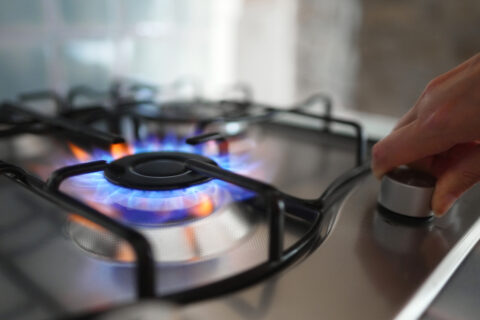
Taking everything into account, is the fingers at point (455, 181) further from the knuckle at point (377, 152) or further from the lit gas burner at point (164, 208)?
the lit gas burner at point (164, 208)

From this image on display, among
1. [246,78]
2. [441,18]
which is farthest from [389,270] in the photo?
[246,78]

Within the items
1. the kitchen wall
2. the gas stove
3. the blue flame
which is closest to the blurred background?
the kitchen wall

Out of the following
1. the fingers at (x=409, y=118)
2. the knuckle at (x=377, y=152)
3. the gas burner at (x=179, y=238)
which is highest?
the fingers at (x=409, y=118)

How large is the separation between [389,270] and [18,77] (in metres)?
0.65

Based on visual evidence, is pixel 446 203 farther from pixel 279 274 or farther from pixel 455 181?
pixel 279 274

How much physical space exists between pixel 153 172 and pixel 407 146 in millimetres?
246

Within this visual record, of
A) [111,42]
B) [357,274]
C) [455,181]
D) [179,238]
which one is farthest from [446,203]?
[111,42]

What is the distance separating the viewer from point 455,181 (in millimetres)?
371

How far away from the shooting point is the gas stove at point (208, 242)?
0.27 m

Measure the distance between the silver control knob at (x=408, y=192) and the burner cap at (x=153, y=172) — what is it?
0.59ft

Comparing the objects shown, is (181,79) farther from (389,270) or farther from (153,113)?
(389,270)

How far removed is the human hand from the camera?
0.34m

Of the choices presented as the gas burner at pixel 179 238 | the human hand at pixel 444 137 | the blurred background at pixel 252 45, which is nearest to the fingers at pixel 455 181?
the human hand at pixel 444 137

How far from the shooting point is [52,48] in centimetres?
71
